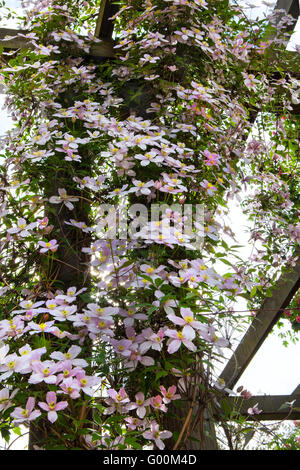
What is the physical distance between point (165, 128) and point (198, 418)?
83 centimetres

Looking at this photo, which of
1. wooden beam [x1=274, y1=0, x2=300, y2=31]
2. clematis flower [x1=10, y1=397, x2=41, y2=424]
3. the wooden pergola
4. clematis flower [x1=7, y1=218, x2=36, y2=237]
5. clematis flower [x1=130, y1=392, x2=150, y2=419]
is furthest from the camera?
wooden beam [x1=274, y1=0, x2=300, y2=31]

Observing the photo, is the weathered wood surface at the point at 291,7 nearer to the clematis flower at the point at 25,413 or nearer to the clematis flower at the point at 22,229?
the clematis flower at the point at 22,229

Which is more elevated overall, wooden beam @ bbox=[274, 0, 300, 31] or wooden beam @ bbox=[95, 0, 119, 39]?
wooden beam @ bbox=[274, 0, 300, 31]

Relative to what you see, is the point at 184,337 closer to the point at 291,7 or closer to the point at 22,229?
the point at 22,229

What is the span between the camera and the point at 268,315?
2.20 metres

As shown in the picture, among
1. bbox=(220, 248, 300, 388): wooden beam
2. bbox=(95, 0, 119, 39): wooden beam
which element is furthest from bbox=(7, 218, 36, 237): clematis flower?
bbox=(220, 248, 300, 388): wooden beam

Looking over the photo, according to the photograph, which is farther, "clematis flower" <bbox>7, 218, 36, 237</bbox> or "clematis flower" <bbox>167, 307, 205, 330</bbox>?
"clematis flower" <bbox>7, 218, 36, 237</bbox>

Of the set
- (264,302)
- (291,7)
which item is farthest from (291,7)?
(264,302)

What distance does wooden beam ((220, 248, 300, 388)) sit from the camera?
81.8 inches

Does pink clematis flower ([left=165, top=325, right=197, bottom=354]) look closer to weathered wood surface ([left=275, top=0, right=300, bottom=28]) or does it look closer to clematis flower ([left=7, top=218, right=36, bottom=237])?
clematis flower ([left=7, top=218, right=36, bottom=237])

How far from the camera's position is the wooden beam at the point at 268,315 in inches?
81.8

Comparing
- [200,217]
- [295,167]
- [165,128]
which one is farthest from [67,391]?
[295,167]
